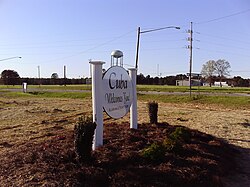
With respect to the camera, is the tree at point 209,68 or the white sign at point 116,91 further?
the tree at point 209,68

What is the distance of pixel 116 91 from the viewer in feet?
25.2

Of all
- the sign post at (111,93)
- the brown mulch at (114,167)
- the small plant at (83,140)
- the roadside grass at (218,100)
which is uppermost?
the sign post at (111,93)

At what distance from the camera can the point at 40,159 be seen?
17.1ft

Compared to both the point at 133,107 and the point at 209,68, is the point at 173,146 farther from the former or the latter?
the point at 209,68

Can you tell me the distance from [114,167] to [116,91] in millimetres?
2898

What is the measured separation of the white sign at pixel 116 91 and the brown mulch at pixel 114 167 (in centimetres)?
90

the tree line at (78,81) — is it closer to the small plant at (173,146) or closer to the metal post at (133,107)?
the metal post at (133,107)

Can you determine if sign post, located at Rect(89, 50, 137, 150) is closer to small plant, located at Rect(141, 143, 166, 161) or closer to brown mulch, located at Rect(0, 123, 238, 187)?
brown mulch, located at Rect(0, 123, 238, 187)

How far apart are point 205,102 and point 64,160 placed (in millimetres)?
21343

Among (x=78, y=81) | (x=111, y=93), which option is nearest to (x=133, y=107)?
(x=111, y=93)

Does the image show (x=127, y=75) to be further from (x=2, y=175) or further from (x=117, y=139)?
(x=2, y=175)

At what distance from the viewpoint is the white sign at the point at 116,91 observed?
7.13 m

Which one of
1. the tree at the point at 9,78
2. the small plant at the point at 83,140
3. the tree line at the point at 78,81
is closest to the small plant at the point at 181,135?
the small plant at the point at 83,140

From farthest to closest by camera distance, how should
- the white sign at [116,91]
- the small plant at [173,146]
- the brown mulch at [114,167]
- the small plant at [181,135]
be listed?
the small plant at [181,135], the white sign at [116,91], the small plant at [173,146], the brown mulch at [114,167]
